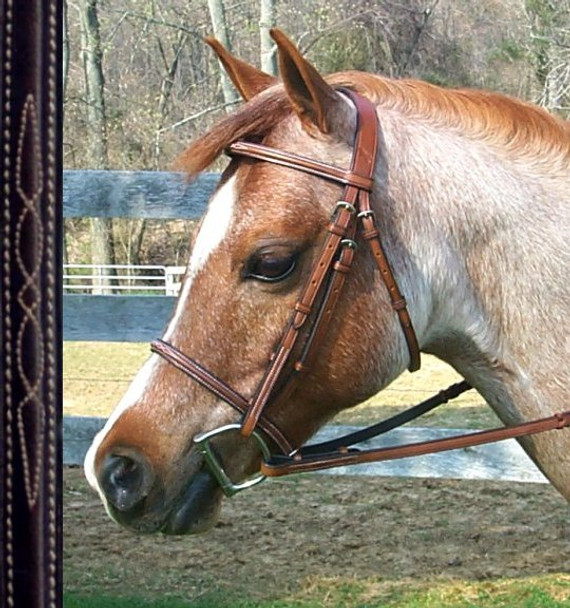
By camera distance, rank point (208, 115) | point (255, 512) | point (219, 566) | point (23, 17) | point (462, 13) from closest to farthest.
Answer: point (23, 17), point (219, 566), point (255, 512), point (462, 13), point (208, 115)

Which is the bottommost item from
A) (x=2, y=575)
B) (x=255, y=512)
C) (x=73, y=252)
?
(x=73, y=252)

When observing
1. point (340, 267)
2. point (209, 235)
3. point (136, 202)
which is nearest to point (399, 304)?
point (340, 267)

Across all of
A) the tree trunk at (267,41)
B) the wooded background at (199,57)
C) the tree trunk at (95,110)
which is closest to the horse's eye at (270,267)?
the tree trunk at (267,41)

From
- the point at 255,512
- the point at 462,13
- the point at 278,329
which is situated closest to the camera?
the point at 278,329

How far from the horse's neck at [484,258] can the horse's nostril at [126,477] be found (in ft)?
2.11

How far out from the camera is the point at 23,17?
170 cm

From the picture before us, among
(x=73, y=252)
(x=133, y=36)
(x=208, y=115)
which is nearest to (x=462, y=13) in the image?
(x=208, y=115)

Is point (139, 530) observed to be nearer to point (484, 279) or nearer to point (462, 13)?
point (484, 279)

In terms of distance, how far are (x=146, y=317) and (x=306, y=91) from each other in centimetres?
265

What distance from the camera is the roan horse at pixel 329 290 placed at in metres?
1.82

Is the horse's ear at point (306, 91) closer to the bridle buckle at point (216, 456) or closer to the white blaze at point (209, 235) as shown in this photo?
the white blaze at point (209, 235)

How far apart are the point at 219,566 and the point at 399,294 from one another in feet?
8.33

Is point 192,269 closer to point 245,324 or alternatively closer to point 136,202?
point 245,324

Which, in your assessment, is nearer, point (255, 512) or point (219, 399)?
point (219, 399)
